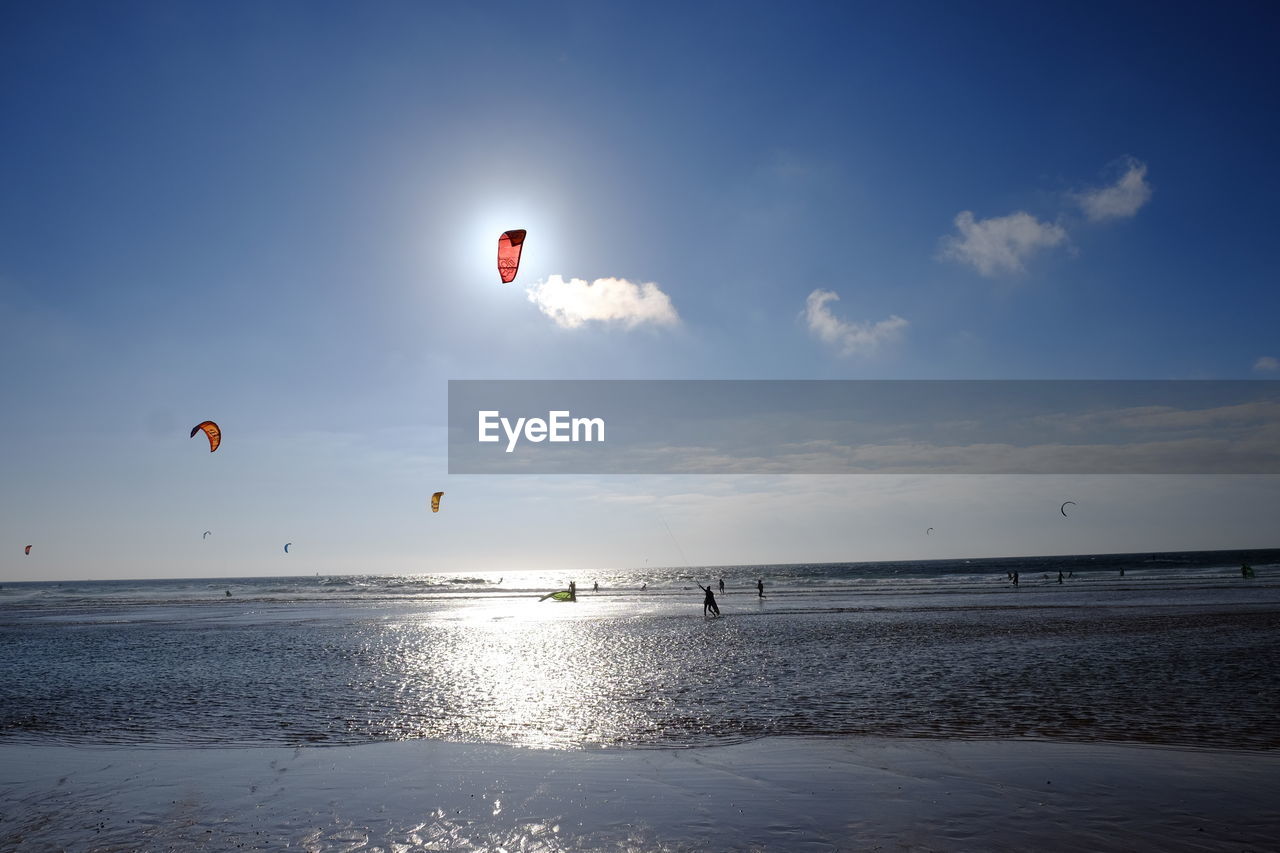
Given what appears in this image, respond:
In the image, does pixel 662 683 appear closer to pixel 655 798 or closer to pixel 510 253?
pixel 655 798

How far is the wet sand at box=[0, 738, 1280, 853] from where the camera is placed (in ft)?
22.2

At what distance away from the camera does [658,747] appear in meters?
10.4

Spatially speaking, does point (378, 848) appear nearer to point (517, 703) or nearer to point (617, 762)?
point (617, 762)

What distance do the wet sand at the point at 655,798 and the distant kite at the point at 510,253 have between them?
10.4 metres

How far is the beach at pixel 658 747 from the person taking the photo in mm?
7059

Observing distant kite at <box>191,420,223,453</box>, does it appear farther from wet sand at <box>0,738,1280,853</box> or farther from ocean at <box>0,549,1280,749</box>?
wet sand at <box>0,738,1280,853</box>

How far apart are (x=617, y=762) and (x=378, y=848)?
356 centimetres

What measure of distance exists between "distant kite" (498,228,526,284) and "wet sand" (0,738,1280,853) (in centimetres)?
1043

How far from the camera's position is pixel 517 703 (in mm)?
13938

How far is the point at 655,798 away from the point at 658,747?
2459 millimetres

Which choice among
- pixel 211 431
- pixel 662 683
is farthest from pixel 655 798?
pixel 211 431

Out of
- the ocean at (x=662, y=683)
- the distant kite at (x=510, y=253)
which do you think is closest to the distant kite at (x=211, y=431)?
the ocean at (x=662, y=683)

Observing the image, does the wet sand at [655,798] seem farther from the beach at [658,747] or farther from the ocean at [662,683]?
the ocean at [662,683]

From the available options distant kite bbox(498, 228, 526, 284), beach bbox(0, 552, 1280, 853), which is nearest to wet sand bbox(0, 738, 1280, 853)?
beach bbox(0, 552, 1280, 853)
